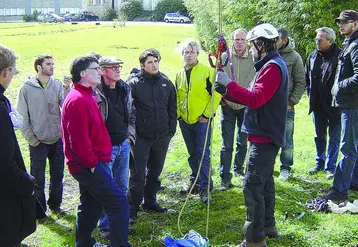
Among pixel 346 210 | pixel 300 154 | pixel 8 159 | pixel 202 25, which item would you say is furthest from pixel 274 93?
pixel 202 25

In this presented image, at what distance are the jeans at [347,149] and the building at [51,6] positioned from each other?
62.1 m

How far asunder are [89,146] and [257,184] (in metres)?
1.68

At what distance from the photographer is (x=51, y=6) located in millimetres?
75750

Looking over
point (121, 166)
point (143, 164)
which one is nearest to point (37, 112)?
point (121, 166)

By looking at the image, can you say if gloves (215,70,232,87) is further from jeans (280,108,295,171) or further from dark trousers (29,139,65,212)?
jeans (280,108,295,171)

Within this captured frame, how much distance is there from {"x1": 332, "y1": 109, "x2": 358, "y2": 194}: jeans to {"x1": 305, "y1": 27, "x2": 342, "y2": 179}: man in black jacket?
0.94 metres

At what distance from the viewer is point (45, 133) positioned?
539cm

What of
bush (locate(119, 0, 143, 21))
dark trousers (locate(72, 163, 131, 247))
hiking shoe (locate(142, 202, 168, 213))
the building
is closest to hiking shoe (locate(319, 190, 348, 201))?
hiking shoe (locate(142, 202, 168, 213))

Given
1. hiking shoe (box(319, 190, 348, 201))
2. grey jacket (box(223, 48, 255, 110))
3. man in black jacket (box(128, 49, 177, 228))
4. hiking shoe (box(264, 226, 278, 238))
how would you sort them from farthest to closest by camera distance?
grey jacket (box(223, 48, 255, 110)), hiking shoe (box(319, 190, 348, 201)), man in black jacket (box(128, 49, 177, 228)), hiking shoe (box(264, 226, 278, 238))

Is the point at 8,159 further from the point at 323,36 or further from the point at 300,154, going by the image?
the point at 300,154

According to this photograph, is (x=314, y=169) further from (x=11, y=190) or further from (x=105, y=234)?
(x=11, y=190)

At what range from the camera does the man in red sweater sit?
4012mm

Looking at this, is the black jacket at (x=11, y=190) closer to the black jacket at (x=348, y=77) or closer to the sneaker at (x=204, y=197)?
the sneaker at (x=204, y=197)

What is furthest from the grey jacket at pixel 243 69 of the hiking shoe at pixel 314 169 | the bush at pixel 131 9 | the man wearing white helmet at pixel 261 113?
the bush at pixel 131 9
